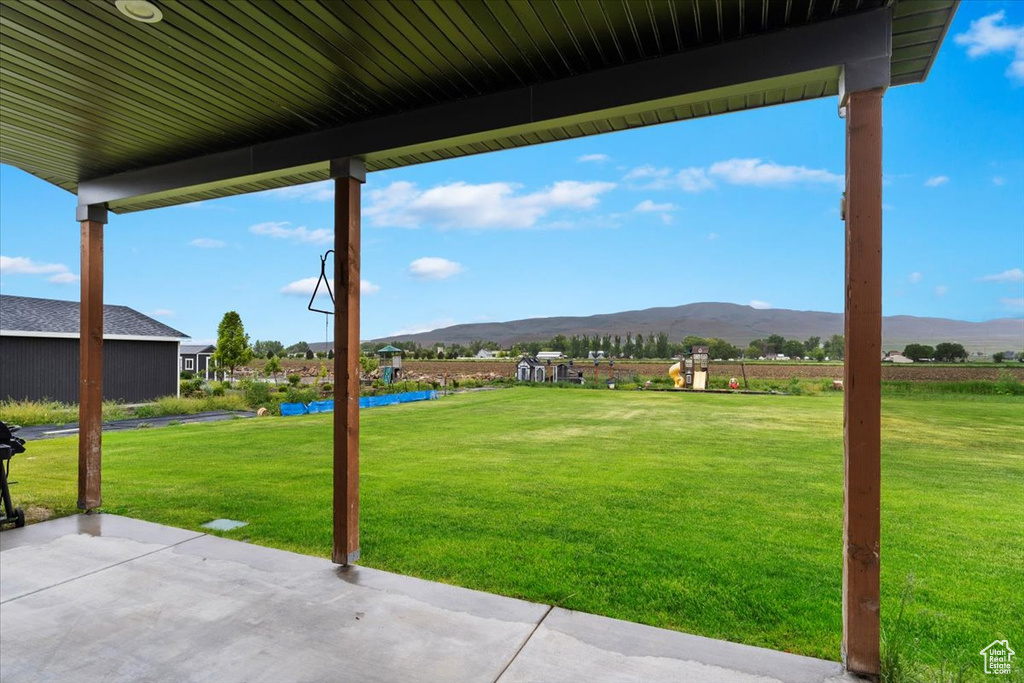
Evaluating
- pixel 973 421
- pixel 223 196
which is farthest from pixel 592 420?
pixel 223 196

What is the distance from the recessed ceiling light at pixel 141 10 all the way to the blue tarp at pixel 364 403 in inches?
327

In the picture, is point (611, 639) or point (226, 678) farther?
point (611, 639)

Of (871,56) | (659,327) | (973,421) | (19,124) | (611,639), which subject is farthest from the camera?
(659,327)

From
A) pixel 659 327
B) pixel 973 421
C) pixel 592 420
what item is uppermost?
pixel 659 327

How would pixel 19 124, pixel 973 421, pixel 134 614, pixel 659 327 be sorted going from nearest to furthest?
1. pixel 134 614
2. pixel 19 124
3. pixel 973 421
4. pixel 659 327

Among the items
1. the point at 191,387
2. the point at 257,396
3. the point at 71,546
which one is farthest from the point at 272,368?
the point at 71,546

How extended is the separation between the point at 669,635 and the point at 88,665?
8.05 feet

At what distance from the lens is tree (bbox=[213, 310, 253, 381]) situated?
15352 mm

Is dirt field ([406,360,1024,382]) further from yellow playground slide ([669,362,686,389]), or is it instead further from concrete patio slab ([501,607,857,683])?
concrete patio slab ([501,607,857,683])

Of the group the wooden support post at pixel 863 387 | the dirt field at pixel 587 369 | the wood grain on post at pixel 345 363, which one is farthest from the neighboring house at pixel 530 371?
the wooden support post at pixel 863 387

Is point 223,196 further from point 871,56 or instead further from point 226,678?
point 871,56

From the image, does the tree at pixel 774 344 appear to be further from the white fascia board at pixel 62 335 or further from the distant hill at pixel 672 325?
the white fascia board at pixel 62 335

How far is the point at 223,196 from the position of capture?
3840mm

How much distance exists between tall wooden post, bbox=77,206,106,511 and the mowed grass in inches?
16.0
